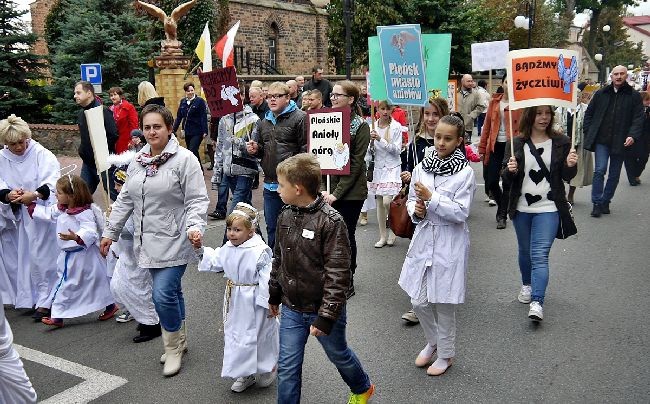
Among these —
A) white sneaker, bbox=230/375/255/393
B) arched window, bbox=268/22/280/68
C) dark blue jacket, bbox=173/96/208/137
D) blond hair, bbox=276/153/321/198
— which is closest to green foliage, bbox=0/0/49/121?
dark blue jacket, bbox=173/96/208/137

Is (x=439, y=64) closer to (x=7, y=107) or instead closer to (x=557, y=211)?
(x=557, y=211)

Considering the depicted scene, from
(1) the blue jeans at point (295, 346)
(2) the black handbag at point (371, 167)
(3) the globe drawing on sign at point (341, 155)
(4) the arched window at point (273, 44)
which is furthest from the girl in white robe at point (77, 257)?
(4) the arched window at point (273, 44)

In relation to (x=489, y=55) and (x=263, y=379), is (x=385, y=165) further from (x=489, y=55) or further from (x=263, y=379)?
(x=489, y=55)

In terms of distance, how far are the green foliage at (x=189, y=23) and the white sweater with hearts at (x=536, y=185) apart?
19.2m

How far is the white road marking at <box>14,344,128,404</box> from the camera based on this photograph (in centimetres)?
430

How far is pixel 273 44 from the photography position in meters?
30.8

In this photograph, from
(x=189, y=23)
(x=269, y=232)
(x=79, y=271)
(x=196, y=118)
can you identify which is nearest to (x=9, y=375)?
(x=79, y=271)

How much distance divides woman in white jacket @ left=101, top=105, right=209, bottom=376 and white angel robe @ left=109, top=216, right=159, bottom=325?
0.72 metres

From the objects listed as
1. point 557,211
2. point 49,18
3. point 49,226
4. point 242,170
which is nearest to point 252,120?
point 242,170

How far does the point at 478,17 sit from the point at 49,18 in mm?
18669

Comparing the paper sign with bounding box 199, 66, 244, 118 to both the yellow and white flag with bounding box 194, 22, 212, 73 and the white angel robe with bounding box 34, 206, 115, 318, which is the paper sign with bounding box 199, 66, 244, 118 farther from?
the white angel robe with bounding box 34, 206, 115, 318

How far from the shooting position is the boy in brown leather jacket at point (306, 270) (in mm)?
3406

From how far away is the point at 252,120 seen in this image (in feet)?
23.3

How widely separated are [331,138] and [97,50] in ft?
50.9
